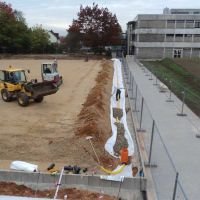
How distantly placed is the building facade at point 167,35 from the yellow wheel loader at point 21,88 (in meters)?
45.1

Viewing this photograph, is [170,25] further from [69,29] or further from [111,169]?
[111,169]

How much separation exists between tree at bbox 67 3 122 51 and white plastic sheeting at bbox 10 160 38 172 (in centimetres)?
5042

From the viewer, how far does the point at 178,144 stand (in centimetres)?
1274

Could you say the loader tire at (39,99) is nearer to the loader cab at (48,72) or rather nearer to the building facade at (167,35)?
the loader cab at (48,72)

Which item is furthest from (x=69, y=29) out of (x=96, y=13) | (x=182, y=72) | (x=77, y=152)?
(x=77, y=152)

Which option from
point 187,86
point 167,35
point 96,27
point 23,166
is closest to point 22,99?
point 23,166

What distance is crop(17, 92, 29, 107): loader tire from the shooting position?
18.5m

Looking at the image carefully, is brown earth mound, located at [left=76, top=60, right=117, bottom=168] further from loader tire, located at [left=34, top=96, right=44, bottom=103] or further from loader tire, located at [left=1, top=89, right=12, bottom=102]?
loader tire, located at [left=1, top=89, right=12, bottom=102]

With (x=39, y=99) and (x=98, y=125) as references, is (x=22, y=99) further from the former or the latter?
(x=98, y=125)

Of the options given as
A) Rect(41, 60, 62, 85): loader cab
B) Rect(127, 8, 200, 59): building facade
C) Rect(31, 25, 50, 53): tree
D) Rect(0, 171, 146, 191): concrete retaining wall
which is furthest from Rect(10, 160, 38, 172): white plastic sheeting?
Rect(31, 25, 50, 53): tree

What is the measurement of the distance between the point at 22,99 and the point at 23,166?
927 centimetres

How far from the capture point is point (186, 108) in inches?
739

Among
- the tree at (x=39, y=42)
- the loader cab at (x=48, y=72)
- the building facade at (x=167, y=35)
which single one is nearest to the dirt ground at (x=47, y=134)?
the loader cab at (x=48, y=72)

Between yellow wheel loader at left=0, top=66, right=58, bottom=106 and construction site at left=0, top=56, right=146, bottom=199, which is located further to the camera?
yellow wheel loader at left=0, top=66, right=58, bottom=106
